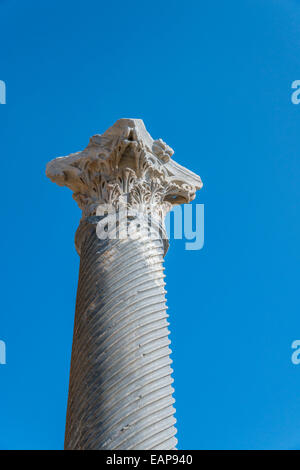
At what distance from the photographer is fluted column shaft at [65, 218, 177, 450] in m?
6.31

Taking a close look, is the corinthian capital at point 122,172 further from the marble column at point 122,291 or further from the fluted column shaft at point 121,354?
the fluted column shaft at point 121,354

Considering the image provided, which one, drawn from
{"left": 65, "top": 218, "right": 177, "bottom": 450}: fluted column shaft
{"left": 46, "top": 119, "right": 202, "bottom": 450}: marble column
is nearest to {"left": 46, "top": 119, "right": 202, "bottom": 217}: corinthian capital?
{"left": 46, "top": 119, "right": 202, "bottom": 450}: marble column

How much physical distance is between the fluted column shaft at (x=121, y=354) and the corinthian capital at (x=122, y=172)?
3.21 feet

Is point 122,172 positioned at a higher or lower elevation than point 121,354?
higher

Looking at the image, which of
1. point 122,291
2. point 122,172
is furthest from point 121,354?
point 122,172

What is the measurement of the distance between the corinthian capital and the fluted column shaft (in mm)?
978

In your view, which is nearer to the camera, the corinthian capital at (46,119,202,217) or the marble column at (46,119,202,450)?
the marble column at (46,119,202,450)

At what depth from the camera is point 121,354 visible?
22.1 feet

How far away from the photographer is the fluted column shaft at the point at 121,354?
631 centimetres

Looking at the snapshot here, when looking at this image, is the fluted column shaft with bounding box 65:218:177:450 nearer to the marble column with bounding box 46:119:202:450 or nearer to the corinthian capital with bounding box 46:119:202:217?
the marble column with bounding box 46:119:202:450

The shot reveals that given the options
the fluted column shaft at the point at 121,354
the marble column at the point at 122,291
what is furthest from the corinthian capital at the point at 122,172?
the fluted column shaft at the point at 121,354

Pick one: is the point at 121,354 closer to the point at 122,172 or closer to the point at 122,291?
the point at 122,291

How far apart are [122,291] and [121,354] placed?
91 cm
